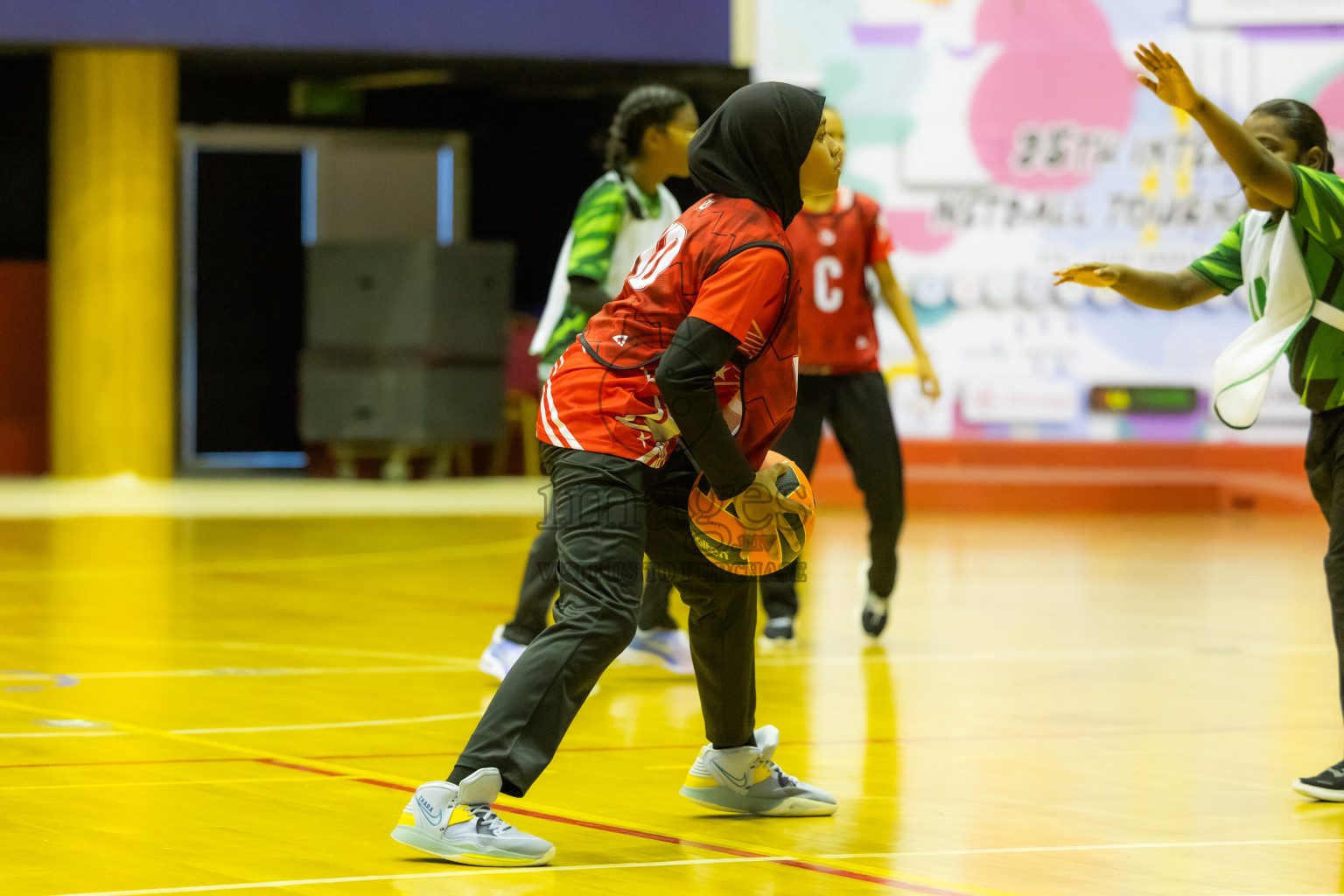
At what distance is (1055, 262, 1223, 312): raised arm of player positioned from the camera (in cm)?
468

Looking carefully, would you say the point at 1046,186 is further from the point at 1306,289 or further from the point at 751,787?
the point at 751,787

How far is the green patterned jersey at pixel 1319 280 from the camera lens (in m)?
4.45

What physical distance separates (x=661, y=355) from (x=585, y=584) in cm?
49

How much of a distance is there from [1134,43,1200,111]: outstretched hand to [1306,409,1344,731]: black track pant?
39.0 inches

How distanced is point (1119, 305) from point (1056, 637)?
7591 millimetres

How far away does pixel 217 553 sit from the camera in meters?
10.4

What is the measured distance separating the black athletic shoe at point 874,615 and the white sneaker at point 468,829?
3.68 meters

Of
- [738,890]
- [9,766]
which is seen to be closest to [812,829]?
[738,890]

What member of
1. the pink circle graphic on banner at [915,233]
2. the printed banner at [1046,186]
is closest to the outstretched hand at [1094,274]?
the printed banner at [1046,186]

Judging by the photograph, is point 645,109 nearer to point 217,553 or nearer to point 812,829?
point 812,829

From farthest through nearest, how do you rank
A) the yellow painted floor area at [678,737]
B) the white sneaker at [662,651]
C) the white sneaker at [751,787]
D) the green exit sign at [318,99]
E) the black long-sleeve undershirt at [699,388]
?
1. the green exit sign at [318,99]
2. the white sneaker at [662,651]
3. the white sneaker at [751,787]
4. the yellow painted floor area at [678,737]
5. the black long-sleeve undershirt at [699,388]

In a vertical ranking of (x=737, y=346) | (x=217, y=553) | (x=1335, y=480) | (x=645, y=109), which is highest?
(x=645, y=109)

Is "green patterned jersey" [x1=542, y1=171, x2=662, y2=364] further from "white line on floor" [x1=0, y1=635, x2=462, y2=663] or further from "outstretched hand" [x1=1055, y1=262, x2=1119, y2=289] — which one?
"outstretched hand" [x1=1055, y1=262, x2=1119, y2=289]

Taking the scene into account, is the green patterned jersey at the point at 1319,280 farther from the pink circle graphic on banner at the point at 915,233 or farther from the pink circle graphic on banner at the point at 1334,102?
the pink circle graphic on banner at the point at 1334,102
